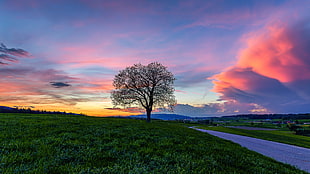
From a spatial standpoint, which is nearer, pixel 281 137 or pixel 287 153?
pixel 287 153

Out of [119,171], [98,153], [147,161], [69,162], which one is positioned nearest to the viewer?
[119,171]

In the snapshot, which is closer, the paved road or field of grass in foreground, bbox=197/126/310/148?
the paved road

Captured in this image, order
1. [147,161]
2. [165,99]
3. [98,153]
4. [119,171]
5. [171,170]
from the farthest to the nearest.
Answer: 1. [165,99]
2. [98,153]
3. [147,161]
4. [171,170]
5. [119,171]

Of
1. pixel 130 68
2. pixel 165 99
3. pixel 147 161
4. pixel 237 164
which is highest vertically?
pixel 130 68

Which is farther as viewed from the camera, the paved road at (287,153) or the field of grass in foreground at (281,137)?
the field of grass in foreground at (281,137)

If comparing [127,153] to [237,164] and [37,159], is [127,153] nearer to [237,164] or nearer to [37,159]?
[37,159]

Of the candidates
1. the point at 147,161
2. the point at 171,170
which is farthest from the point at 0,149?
the point at 171,170

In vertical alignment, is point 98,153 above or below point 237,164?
above

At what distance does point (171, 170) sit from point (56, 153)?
5.23 meters

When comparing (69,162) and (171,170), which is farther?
(69,162)

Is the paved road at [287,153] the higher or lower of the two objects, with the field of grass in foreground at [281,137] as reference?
higher

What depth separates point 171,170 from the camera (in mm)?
5762

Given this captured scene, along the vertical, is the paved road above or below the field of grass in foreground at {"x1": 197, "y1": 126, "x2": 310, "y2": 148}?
above

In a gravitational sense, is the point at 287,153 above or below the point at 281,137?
above
